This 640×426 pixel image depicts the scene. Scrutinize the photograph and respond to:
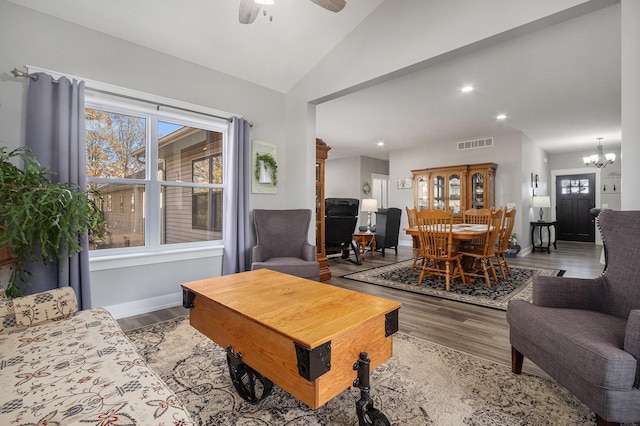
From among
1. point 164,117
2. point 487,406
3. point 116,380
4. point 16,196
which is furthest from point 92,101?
point 487,406

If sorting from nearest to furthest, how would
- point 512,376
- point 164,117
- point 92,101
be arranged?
point 512,376 < point 92,101 < point 164,117

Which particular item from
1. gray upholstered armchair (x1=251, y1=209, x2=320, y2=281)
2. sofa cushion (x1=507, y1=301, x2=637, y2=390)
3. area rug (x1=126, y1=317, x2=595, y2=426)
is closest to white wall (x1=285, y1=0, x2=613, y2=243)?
gray upholstered armchair (x1=251, y1=209, x2=320, y2=281)

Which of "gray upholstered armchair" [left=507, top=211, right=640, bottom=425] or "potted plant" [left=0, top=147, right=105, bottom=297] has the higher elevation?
"potted plant" [left=0, top=147, right=105, bottom=297]

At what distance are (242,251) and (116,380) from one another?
8.46 feet

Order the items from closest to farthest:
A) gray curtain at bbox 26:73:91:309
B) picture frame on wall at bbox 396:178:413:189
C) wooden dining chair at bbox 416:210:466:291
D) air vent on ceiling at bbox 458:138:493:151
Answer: gray curtain at bbox 26:73:91:309
wooden dining chair at bbox 416:210:466:291
air vent on ceiling at bbox 458:138:493:151
picture frame on wall at bbox 396:178:413:189

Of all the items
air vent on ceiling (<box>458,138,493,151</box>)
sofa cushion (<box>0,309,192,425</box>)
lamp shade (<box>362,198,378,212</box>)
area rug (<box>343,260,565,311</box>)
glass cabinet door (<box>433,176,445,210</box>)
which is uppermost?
air vent on ceiling (<box>458,138,493,151</box>)

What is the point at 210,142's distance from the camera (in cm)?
377

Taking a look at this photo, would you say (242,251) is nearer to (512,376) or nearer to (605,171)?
(512,376)

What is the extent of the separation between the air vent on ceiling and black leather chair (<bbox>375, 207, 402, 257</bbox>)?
2321 millimetres

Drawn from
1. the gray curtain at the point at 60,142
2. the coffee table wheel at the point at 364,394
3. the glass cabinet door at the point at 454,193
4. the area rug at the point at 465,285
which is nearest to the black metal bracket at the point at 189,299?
the coffee table wheel at the point at 364,394

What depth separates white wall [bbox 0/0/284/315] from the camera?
2396 mm

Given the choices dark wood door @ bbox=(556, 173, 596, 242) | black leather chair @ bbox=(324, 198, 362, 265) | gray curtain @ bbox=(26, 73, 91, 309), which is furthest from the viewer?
dark wood door @ bbox=(556, 173, 596, 242)

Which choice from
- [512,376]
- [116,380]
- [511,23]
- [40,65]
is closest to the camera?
[116,380]

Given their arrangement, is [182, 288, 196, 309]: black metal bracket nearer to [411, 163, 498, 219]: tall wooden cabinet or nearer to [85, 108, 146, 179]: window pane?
[85, 108, 146, 179]: window pane
